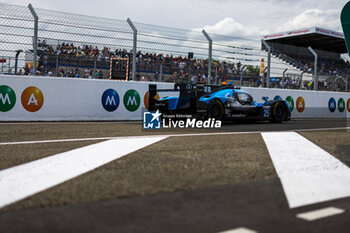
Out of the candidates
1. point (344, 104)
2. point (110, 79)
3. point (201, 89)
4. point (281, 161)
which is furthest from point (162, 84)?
point (344, 104)

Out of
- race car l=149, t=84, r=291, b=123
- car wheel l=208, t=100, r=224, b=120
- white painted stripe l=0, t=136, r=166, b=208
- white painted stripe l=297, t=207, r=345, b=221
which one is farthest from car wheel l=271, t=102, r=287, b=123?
white painted stripe l=297, t=207, r=345, b=221

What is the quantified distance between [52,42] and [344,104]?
596 inches

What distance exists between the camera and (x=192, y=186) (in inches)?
138

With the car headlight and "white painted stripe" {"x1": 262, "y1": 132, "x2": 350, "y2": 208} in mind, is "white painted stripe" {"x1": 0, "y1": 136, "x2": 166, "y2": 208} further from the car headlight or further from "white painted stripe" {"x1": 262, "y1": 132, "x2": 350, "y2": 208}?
the car headlight

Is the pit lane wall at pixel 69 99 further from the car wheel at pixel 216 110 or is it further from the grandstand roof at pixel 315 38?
the grandstand roof at pixel 315 38

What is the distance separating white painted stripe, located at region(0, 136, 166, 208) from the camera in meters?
3.31

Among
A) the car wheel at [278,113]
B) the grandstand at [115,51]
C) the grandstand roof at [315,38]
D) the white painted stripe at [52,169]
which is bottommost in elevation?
the white painted stripe at [52,169]

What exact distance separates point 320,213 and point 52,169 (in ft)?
8.79

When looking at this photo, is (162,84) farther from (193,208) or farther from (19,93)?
(193,208)

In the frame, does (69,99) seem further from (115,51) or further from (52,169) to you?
(52,169)

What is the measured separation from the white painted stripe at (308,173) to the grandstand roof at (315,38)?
40.0 metres

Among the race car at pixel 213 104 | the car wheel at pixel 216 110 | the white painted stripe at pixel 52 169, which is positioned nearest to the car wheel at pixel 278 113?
the race car at pixel 213 104

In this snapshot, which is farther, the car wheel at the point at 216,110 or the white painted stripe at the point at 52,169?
the car wheel at the point at 216,110

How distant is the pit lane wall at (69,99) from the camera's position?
1049 centimetres
